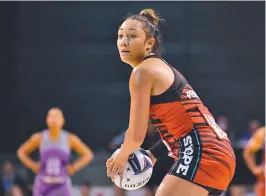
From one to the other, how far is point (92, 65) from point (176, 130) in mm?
7742

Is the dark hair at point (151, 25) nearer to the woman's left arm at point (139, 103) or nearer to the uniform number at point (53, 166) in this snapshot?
the woman's left arm at point (139, 103)

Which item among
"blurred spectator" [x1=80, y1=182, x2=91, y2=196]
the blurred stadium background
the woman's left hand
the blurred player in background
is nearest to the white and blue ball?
the woman's left hand

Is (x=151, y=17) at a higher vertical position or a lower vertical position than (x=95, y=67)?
higher

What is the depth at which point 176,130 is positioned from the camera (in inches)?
164

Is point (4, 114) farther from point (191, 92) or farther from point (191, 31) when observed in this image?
point (191, 92)

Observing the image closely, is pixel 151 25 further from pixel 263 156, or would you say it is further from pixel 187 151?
pixel 263 156

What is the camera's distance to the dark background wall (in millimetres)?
11672

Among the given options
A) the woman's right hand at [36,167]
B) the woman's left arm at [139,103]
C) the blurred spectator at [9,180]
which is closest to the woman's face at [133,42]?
the woman's left arm at [139,103]

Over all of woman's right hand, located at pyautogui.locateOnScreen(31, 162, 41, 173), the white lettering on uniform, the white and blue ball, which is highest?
the white lettering on uniform

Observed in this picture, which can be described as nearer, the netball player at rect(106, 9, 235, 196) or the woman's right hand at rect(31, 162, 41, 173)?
the netball player at rect(106, 9, 235, 196)

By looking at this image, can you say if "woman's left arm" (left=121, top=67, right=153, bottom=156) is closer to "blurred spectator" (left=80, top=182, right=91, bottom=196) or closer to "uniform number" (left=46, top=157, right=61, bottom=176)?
"uniform number" (left=46, top=157, right=61, bottom=176)

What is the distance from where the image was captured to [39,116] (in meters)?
11.7

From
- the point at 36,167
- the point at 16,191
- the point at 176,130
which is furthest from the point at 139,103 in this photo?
the point at 16,191

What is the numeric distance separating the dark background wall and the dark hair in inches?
278
